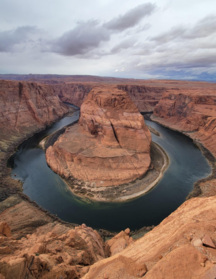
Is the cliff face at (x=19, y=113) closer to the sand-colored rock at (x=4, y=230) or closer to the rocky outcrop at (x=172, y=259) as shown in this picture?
the sand-colored rock at (x=4, y=230)

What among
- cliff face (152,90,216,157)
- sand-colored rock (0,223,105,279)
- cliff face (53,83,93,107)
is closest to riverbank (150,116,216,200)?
cliff face (152,90,216,157)

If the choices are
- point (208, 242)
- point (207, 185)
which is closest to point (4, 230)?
point (208, 242)

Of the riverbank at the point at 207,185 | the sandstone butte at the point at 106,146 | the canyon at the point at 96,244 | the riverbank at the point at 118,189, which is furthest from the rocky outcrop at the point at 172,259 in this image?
the sandstone butte at the point at 106,146

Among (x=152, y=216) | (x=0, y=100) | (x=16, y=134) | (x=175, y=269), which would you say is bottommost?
(x=152, y=216)

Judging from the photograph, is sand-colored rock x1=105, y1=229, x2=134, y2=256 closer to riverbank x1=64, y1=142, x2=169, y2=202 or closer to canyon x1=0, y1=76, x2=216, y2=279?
canyon x1=0, y1=76, x2=216, y2=279

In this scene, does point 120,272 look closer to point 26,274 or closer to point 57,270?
point 57,270

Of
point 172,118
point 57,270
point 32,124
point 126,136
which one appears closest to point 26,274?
point 57,270
